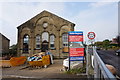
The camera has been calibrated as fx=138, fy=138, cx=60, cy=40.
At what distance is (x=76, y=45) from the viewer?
10797 mm

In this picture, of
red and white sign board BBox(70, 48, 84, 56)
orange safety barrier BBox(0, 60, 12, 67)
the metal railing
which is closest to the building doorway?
orange safety barrier BBox(0, 60, 12, 67)

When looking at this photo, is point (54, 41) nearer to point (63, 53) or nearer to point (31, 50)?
point (63, 53)

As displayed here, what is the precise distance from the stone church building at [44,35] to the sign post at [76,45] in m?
10.7

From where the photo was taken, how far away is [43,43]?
2228cm

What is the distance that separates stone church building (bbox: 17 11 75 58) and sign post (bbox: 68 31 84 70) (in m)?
10.7

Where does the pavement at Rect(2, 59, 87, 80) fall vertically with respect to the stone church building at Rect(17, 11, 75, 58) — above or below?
below

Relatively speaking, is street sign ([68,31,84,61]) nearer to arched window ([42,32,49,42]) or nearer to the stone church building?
the stone church building

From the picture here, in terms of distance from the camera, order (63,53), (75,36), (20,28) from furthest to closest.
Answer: (20,28), (63,53), (75,36)

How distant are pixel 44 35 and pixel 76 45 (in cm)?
1224

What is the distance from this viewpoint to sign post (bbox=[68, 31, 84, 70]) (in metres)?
10.5

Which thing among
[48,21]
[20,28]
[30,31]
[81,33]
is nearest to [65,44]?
[48,21]

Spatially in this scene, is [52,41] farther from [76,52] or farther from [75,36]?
[76,52]

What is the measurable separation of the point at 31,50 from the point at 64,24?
6803 millimetres

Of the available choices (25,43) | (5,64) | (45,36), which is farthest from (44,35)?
(5,64)
